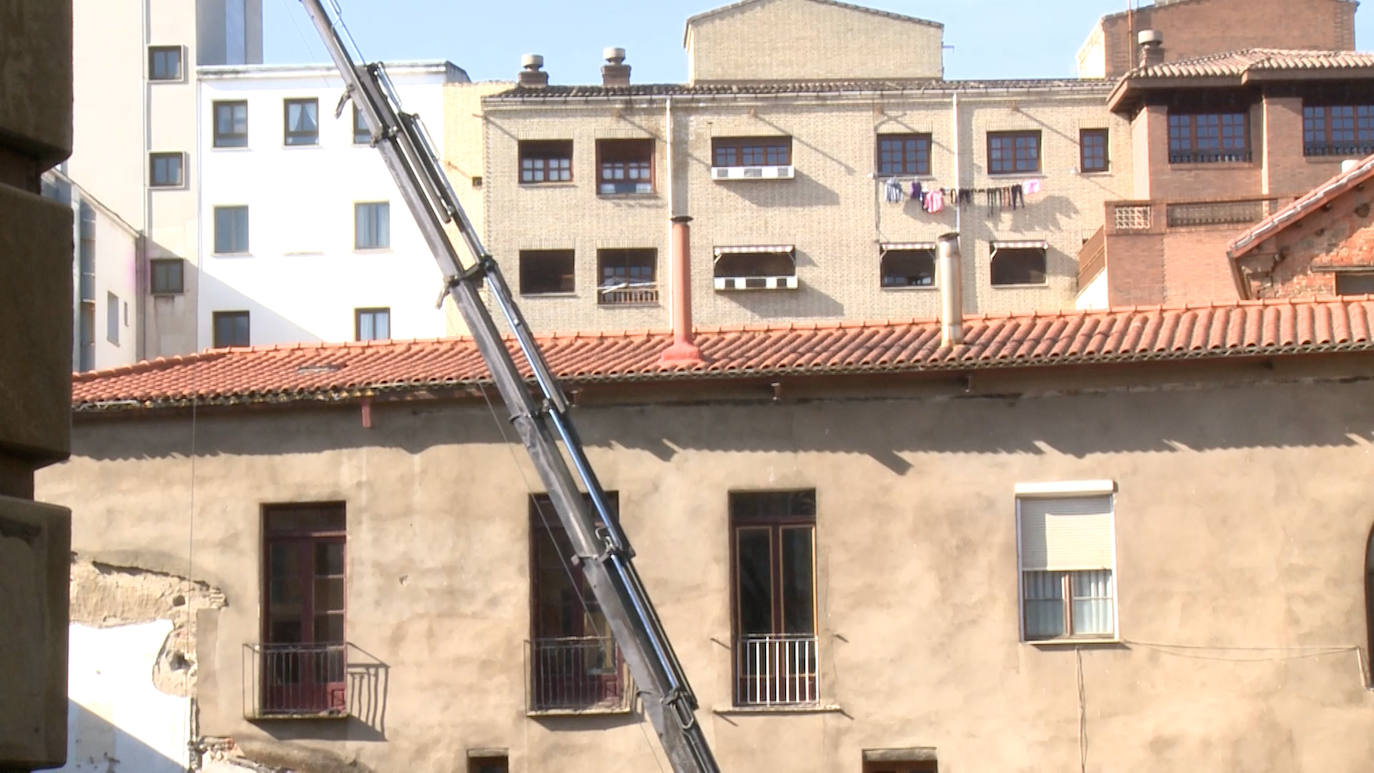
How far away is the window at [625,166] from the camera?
170ft

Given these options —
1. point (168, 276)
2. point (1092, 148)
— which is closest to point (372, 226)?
point (168, 276)

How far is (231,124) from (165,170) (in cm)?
218

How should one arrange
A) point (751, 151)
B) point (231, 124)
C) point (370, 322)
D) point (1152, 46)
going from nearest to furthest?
1. point (751, 151)
2. point (1152, 46)
3. point (370, 322)
4. point (231, 124)

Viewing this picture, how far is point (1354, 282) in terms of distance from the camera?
30.1 m

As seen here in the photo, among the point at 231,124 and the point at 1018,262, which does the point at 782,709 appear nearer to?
the point at 1018,262

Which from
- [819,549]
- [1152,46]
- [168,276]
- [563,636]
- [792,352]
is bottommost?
[563,636]

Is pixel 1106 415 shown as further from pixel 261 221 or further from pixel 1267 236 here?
Answer: pixel 261 221

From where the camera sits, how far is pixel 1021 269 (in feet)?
169

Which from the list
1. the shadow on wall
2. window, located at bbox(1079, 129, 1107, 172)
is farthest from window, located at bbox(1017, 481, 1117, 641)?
window, located at bbox(1079, 129, 1107, 172)

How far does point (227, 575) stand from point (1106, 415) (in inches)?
351

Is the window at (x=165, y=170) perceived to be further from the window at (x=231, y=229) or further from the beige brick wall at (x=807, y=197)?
the beige brick wall at (x=807, y=197)

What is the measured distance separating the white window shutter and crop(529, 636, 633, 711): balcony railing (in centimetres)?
415

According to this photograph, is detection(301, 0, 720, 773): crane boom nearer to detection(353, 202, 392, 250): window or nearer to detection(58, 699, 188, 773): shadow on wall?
detection(58, 699, 188, 773): shadow on wall

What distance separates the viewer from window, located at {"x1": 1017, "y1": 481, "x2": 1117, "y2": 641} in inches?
778
